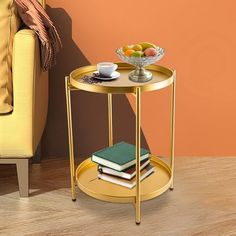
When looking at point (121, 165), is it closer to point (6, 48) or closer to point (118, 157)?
point (118, 157)

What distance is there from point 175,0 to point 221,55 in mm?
338

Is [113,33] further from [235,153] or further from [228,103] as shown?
[235,153]

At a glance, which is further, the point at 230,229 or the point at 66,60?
the point at 66,60

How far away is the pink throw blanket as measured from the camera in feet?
6.68

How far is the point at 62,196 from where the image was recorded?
84.6 inches

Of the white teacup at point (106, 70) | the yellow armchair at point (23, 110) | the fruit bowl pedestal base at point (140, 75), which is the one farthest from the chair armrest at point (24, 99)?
the fruit bowl pedestal base at point (140, 75)

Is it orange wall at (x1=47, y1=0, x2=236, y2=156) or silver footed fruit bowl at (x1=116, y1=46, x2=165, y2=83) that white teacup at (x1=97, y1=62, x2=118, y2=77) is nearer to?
silver footed fruit bowl at (x1=116, y1=46, x2=165, y2=83)

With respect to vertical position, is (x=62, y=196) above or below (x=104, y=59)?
below

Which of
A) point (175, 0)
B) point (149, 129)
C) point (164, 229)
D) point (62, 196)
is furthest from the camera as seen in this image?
point (149, 129)

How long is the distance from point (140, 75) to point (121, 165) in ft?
1.21

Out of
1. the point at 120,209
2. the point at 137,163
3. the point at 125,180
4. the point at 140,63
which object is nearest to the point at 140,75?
the point at 140,63

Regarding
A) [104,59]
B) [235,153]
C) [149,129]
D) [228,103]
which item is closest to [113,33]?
[104,59]

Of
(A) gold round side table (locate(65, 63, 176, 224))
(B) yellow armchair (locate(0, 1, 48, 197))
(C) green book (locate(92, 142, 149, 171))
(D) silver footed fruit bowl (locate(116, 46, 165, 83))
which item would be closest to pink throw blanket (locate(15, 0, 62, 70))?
(B) yellow armchair (locate(0, 1, 48, 197))

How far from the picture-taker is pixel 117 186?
2104 mm
